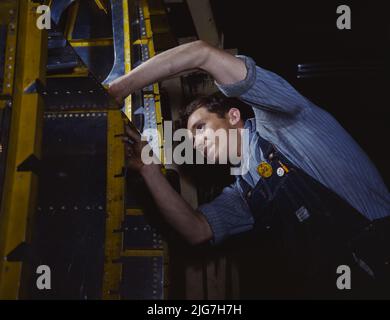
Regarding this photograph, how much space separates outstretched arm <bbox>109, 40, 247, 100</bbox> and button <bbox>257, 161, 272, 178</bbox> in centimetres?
Answer: 82

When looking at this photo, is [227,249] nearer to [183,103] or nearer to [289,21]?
[183,103]

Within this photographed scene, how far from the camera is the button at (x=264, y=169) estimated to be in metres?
2.36

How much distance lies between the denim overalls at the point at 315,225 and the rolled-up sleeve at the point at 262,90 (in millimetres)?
488

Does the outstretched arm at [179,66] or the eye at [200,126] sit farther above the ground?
the eye at [200,126]

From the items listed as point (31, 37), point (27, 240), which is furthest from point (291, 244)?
point (31, 37)

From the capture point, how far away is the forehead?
3073 mm

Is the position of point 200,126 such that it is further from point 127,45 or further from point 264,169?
point 127,45

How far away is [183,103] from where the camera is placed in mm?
4508

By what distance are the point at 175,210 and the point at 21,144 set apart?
1.27 meters

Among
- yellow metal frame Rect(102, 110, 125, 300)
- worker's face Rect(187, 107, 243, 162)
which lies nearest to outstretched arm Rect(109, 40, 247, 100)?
yellow metal frame Rect(102, 110, 125, 300)

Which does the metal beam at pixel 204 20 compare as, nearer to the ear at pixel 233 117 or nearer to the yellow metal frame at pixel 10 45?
the ear at pixel 233 117

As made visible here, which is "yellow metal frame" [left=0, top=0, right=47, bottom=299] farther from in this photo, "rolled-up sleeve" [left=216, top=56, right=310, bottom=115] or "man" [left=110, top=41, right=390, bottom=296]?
"rolled-up sleeve" [left=216, top=56, right=310, bottom=115]

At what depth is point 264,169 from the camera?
7.81ft

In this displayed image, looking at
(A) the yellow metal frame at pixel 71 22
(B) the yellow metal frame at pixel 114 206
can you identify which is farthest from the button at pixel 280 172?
(A) the yellow metal frame at pixel 71 22
